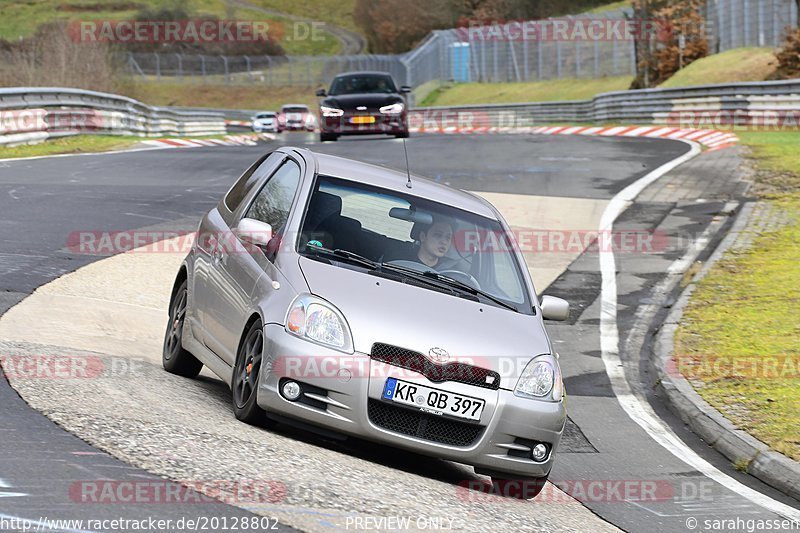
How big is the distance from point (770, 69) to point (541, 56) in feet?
94.0

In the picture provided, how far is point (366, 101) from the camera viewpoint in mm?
30219

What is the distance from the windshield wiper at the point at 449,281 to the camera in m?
7.68

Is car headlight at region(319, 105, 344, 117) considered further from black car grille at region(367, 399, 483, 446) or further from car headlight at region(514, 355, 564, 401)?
black car grille at region(367, 399, 483, 446)

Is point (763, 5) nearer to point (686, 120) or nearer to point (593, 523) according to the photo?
point (686, 120)

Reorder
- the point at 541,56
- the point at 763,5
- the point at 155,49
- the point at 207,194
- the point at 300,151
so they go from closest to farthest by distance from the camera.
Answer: the point at 300,151, the point at 207,194, the point at 763,5, the point at 541,56, the point at 155,49

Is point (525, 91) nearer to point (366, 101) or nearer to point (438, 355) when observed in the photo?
point (366, 101)

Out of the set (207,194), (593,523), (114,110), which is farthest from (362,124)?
(593,523)

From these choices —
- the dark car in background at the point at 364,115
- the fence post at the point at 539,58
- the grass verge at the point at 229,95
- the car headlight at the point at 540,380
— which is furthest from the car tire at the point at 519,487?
the grass verge at the point at 229,95

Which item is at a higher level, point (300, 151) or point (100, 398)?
point (300, 151)

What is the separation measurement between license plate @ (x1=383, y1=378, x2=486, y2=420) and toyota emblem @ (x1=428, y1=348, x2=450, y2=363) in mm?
159

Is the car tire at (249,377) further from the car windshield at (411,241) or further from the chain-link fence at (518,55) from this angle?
the chain-link fence at (518,55)

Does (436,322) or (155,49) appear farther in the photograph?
(155,49)

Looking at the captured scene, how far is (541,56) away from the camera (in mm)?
70562

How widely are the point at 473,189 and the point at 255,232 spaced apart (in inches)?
566
